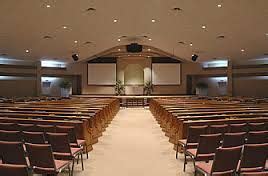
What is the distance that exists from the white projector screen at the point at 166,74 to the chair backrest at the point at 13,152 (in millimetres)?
20323

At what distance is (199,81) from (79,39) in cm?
1207

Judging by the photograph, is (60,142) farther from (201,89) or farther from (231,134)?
(201,89)

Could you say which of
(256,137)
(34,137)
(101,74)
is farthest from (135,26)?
(101,74)

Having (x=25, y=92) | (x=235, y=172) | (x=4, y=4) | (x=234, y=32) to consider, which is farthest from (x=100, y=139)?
(x=25, y=92)

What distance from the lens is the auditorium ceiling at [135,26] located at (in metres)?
10.0

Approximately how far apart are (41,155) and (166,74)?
2059cm

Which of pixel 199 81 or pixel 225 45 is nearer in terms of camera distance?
pixel 225 45

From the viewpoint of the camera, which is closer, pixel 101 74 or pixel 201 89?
pixel 201 89

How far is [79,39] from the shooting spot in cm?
1581

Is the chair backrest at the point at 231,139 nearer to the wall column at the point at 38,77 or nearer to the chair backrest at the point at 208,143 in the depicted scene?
the chair backrest at the point at 208,143

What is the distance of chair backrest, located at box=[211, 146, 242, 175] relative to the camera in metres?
3.36

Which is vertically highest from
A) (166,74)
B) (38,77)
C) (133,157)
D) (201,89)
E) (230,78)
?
(166,74)

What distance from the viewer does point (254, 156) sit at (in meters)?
3.54

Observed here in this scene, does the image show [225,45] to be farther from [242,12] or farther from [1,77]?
[1,77]
